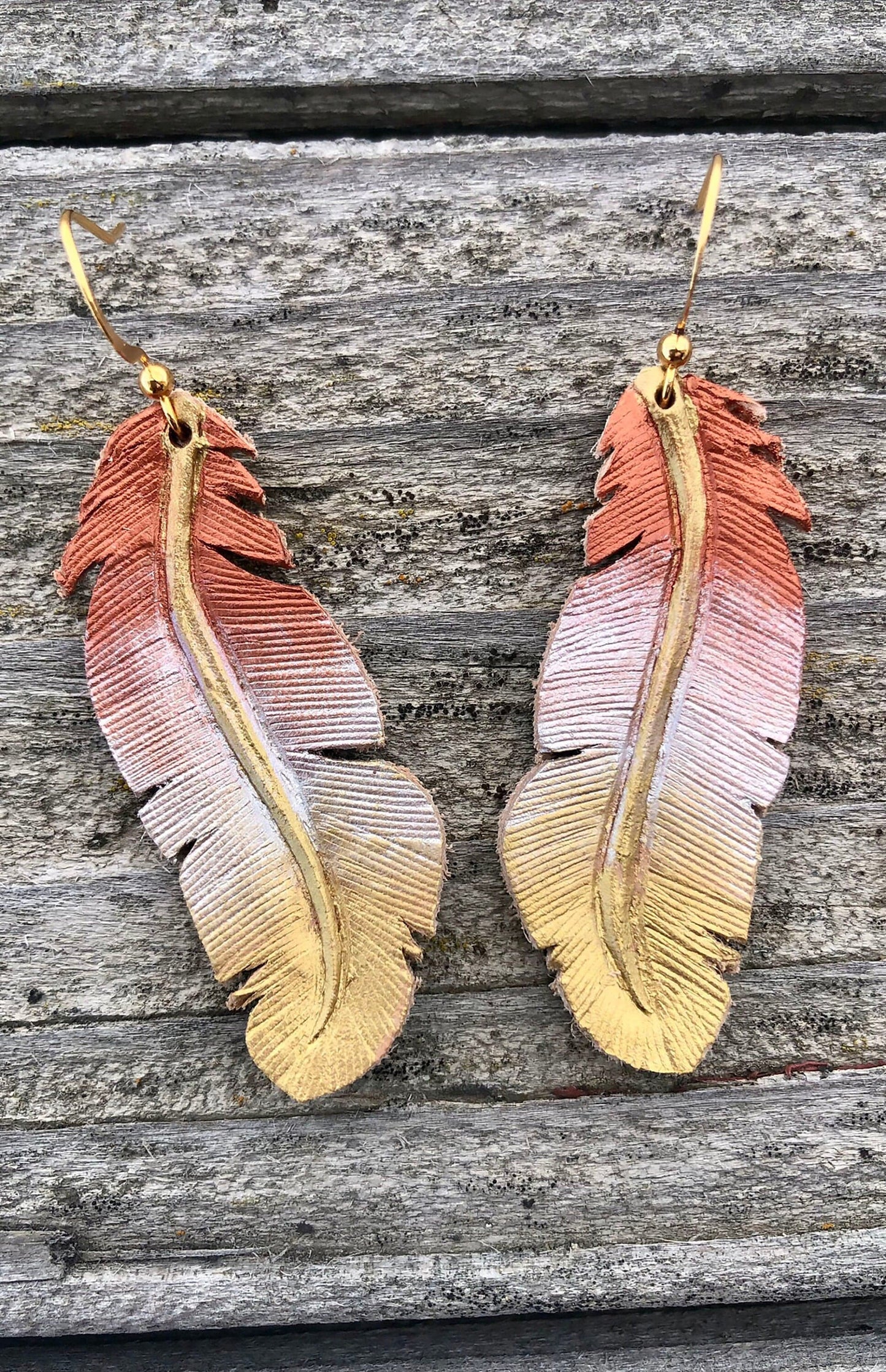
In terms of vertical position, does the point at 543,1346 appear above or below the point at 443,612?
below

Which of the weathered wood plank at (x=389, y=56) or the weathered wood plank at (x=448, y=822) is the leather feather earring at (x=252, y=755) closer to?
the weathered wood plank at (x=448, y=822)

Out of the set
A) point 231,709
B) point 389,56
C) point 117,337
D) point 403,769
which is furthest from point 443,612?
point 389,56

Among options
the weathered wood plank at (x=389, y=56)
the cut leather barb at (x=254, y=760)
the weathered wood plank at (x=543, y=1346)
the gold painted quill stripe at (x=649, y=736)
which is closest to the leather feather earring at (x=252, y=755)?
the cut leather barb at (x=254, y=760)

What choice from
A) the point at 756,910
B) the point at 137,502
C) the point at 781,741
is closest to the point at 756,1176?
the point at 756,910

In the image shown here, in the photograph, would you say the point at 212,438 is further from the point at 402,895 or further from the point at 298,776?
the point at 402,895

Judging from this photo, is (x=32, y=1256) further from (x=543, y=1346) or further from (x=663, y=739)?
(x=663, y=739)

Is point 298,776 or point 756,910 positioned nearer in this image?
point 298,776

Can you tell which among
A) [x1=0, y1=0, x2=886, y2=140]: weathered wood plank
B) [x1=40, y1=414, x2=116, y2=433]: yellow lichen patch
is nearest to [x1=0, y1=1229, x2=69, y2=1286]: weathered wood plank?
[x1=40, y1=414, x2=116, y2=433]: yellow lichen patch
